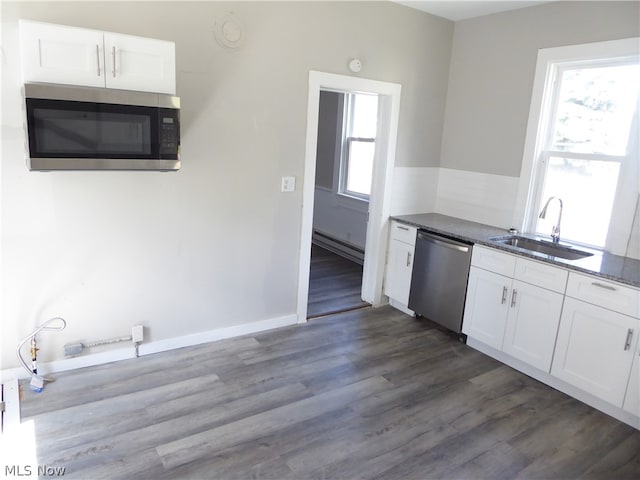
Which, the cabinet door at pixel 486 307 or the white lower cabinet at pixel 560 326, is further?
the cabinet door at pixel 486 307

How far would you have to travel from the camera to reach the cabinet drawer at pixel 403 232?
3929mm

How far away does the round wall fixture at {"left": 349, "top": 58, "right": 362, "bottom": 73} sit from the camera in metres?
3.54

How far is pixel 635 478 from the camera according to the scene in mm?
2230

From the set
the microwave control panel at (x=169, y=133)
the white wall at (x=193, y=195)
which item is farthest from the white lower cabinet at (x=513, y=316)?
the microwave control panel at (x=169, y=133)

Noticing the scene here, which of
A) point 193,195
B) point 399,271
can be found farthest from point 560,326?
point 193,195

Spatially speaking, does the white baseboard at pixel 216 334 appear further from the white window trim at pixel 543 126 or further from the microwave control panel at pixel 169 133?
the white window trim at pixel 543 126

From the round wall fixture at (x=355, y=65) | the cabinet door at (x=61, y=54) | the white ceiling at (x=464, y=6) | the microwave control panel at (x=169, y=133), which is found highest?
the white ceiling at (x=464, y=6)

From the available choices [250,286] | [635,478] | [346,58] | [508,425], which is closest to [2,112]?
[250,286]

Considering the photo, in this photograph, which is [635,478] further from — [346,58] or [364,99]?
[364,99]

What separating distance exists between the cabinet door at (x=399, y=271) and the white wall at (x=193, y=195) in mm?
1022

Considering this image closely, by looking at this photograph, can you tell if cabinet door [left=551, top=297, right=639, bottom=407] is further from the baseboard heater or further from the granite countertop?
the baseboard heater

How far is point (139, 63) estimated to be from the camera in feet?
7.82

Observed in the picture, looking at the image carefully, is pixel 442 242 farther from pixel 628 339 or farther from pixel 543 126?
pixel 628 339

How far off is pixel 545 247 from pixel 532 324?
0.74 metres
